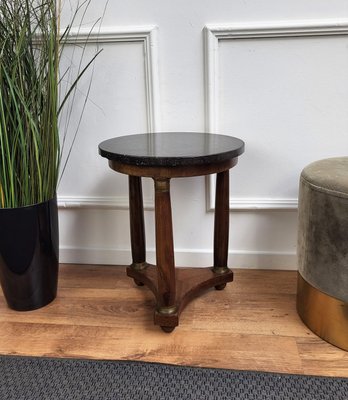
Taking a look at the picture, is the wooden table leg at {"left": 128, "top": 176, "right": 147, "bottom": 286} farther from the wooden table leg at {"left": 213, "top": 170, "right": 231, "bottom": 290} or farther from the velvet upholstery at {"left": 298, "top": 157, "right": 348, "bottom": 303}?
the velvet upholstery at {"left": 298, "top": 157, "right": 348, "bottom": 303}

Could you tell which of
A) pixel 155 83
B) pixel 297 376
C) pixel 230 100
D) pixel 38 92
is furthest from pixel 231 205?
pixel 38 92

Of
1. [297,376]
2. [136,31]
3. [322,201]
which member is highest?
[136,31]

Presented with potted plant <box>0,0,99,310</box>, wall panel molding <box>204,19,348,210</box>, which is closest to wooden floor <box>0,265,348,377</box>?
potted plant <box>0,0,99,310</box>

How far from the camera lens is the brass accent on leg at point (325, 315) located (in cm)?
102

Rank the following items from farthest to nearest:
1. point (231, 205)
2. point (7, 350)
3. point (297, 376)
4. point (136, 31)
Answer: point (231, 205), point (136, 31), point (7, 350), point (297, 376)

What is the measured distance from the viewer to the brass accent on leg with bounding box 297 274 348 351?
102cm

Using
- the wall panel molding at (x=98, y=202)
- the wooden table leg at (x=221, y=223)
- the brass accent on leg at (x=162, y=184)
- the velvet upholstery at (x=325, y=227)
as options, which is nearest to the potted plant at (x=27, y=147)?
the wall panel molding at (x=98, y=202)

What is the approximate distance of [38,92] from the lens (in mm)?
1131

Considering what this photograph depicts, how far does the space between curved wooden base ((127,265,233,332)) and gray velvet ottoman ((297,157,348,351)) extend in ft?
0.98

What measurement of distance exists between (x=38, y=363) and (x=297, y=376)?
66 cm

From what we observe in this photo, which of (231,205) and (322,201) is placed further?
(231,205)

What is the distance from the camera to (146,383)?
3.11 feet

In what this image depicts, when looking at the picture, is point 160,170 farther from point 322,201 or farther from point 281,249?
point 281,249

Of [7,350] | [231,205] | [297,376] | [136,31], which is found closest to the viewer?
[297,376]
